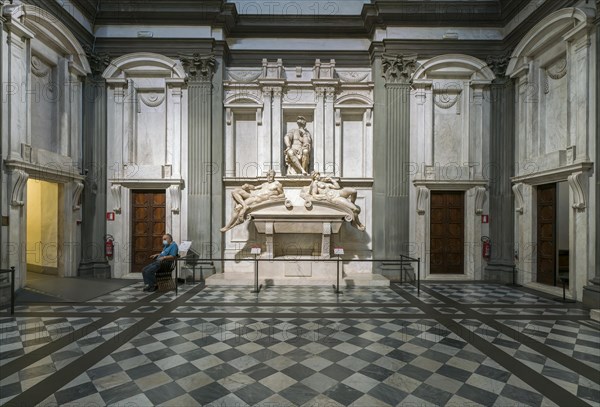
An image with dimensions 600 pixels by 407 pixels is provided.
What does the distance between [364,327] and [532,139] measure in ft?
24.3

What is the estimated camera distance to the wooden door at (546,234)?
7836 millimetres

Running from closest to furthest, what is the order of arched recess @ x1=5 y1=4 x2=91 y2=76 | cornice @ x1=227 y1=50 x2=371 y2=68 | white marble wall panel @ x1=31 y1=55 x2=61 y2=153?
arched recess @ x1=5 y1=4 x2=91 y2=76 → white marble wall panel @ x1=31 y1=55 x2=61 y2=153 → cornice @ x1=227 y1=50 x2=371 y2=68

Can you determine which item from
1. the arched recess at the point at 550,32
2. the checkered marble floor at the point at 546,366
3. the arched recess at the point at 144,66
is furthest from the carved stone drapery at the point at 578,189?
the arched recess at the point at 144,66

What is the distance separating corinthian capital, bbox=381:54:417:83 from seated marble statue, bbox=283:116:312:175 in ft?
9.60

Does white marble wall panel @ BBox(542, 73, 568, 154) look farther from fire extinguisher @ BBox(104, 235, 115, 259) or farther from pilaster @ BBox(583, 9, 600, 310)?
fire extinguisher @ BBox(104, 235, 115, 259)

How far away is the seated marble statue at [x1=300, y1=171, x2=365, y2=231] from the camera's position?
27.6ft

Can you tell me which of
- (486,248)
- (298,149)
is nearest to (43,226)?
(298,149)

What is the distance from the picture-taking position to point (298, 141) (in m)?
9.52

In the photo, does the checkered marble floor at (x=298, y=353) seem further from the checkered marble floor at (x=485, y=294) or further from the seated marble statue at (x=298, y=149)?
the seated marble statue at (x=298, y=149)

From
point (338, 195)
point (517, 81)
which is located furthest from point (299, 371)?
point (517, 81)

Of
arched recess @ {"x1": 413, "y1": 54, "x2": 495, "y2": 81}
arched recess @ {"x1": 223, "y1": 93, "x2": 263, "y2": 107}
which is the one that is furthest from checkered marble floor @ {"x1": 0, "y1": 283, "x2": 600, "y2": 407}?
arched recess @ {"x1": 413, "y1": 54, "x2": 495, "y2": 81}

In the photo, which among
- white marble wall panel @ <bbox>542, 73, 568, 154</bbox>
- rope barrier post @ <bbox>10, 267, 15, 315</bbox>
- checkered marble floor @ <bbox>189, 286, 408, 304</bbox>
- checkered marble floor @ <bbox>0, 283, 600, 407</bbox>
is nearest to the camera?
checkered marble floor @ <bbox>0, 283, 600, 407</bbox>

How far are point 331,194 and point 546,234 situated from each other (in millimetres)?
5741

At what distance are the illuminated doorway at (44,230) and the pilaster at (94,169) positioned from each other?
66cm
